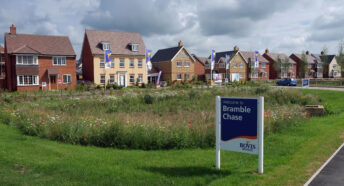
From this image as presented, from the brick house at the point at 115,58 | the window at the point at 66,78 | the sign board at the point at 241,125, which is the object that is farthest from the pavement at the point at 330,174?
the brick house at the point at 115,58

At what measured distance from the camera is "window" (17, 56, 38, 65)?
38.7m

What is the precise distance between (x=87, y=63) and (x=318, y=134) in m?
44.5

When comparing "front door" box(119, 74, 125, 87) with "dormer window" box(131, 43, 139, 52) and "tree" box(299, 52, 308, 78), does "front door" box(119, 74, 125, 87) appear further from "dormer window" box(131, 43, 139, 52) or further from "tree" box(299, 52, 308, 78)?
"tree" box(299, 52, 308, 78)

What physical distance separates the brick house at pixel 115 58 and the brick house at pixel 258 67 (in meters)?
31.9

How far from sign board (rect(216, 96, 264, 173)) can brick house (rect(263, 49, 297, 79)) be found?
75.5m

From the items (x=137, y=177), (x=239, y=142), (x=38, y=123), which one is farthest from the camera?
(x=38, y=123)

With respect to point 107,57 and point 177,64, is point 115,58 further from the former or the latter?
point 177,64

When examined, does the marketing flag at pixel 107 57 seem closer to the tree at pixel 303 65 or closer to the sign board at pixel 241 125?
the sign board at pixel 241 125

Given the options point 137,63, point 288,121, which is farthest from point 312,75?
point 288,121

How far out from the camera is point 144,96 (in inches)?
888

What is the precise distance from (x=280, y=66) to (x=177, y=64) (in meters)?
34.1

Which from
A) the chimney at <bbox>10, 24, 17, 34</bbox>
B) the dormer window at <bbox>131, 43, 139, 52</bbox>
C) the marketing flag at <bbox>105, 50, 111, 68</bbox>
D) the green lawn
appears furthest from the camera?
the dormer window at <bbox>131, 43, 139, 52</bbox>

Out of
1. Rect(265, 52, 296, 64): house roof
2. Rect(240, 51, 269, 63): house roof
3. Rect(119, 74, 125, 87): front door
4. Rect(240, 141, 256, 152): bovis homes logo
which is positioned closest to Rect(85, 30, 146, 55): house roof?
Rect(119, 74, 125, 87): front door

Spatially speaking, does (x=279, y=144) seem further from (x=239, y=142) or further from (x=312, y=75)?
(x=312, y=75)
